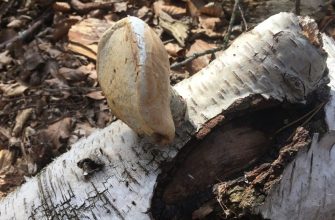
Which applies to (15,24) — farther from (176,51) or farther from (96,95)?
(176,51)

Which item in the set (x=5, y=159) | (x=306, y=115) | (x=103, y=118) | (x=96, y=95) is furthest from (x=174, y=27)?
(x=306, y=115)

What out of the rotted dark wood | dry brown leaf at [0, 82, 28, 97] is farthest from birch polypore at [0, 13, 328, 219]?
dry brown leaf at [0, 82, 28, 97]

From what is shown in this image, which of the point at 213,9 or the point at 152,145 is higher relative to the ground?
the point at 152,145

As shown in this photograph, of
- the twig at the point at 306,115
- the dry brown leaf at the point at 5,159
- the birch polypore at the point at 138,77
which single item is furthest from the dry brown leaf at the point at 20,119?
the twig at the point at 306,115

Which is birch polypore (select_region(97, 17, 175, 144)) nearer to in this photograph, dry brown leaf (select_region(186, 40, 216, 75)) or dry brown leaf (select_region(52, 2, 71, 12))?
dry brown leaf (select_region(186, 40, 216, 75))

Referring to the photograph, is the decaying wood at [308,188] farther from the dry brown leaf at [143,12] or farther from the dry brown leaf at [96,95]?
the dry brown leaf at [143,12]

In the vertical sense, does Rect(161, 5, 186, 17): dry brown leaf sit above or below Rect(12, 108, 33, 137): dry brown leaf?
above

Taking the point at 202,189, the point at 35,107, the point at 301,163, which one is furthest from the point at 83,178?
the point at 35,107
